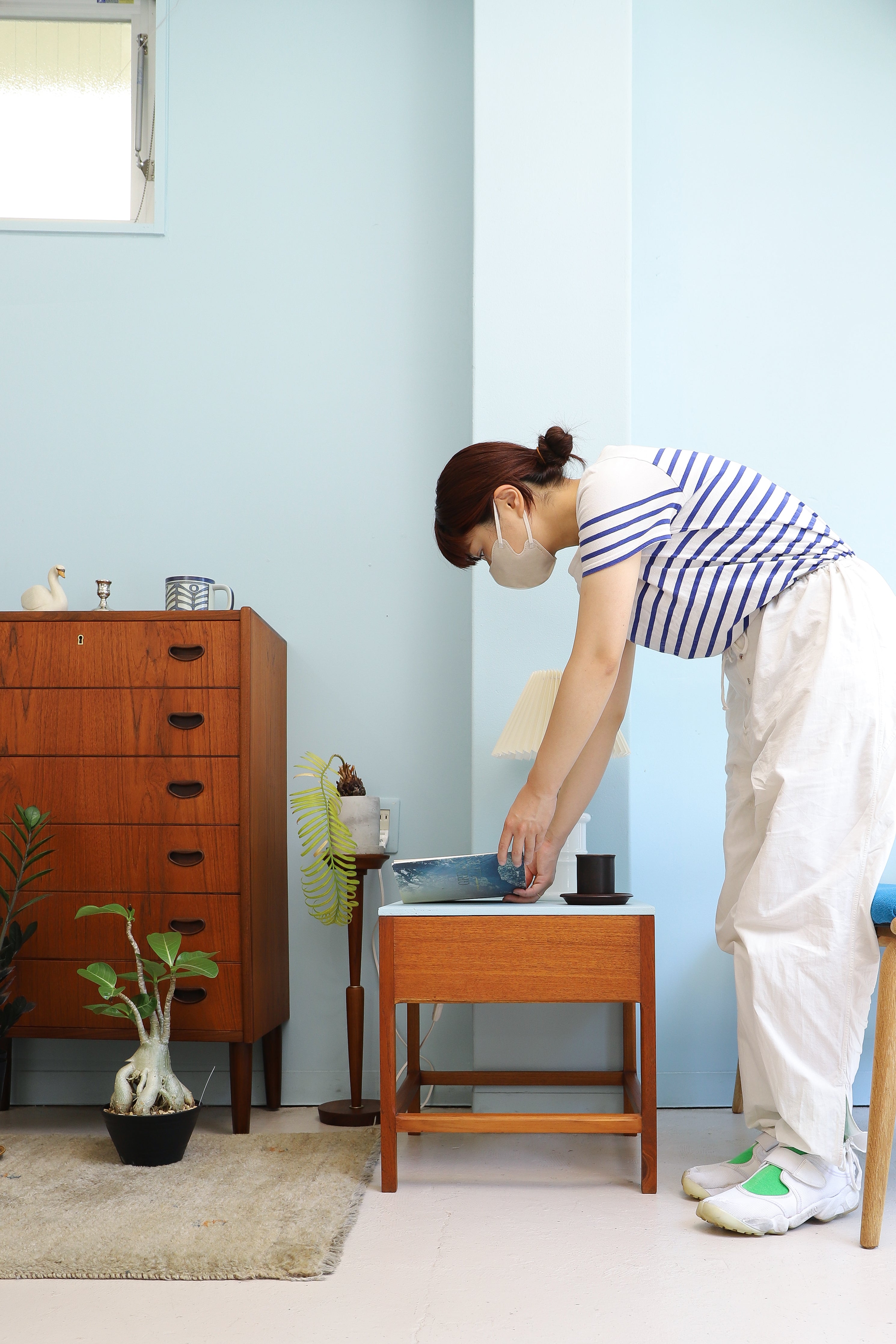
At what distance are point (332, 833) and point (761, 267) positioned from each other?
178 cm

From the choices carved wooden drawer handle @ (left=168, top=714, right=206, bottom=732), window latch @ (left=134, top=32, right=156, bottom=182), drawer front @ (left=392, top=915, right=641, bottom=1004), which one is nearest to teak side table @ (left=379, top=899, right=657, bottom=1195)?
drawer front @ (left=392, top=915, right=641, bottom=1004)

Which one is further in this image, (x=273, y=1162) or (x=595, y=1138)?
(x=595, y=1138)

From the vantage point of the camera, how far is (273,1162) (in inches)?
71.7

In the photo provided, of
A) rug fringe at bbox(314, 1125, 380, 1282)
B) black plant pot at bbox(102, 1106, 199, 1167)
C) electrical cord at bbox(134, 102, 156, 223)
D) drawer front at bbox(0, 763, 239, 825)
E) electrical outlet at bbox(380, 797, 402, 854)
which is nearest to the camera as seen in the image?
rug fringe at bbox(314, 1125, 380, 1282)

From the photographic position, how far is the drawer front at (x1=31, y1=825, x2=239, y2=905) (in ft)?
6.80

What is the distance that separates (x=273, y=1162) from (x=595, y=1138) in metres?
0.64

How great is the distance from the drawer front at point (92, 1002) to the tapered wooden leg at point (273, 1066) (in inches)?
10.5

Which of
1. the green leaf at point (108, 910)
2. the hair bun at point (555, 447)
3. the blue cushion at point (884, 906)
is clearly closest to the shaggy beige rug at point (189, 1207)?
the green leaf at point (108, 910)

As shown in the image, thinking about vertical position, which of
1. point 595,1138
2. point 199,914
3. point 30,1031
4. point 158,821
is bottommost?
point 595,1138

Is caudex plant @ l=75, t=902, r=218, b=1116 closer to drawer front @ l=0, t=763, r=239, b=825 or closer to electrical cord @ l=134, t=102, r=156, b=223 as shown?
drawer front @ l=0, t=763, r=239, b=825

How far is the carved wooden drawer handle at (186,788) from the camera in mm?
2098

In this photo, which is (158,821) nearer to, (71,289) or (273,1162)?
(273,1162)

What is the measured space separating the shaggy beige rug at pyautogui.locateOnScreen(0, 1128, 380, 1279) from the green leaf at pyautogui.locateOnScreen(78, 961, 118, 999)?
312 mm

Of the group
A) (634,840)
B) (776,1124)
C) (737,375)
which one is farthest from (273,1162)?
(737,375)
